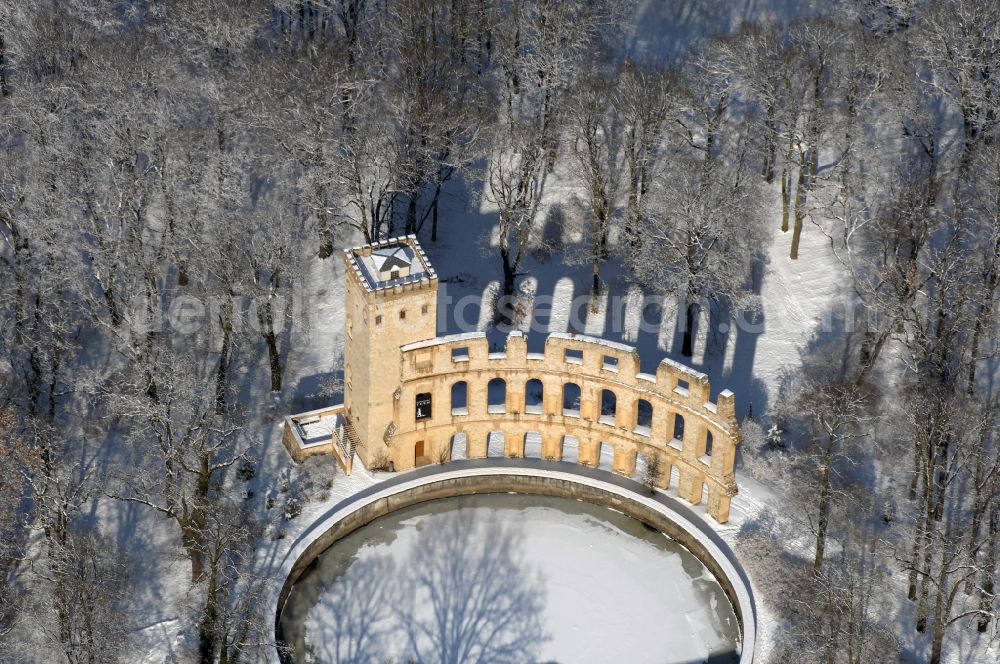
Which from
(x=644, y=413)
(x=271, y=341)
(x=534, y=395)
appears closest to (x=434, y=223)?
(x=534, y=395)

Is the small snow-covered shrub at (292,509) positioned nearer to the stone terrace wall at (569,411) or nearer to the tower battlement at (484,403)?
the tower battlement at (484,403)

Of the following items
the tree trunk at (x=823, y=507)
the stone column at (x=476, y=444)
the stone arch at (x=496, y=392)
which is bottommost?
the tree trunk at (x=823, y=507)

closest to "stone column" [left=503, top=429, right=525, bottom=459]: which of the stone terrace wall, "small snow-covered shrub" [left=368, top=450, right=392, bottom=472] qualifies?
the stone terrace wall

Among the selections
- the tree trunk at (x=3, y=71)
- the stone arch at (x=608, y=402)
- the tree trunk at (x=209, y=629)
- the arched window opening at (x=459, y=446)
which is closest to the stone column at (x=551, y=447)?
the stone arch at (x=608, y=402)

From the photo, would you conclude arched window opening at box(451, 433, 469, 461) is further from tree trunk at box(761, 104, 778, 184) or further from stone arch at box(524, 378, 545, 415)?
tree trunk at box(761, 104, 778, 184)

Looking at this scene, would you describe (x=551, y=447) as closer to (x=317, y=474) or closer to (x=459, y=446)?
(x=459, y=446)

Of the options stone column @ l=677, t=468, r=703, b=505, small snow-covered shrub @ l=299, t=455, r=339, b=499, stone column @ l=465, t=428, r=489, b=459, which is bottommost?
stone column @ l=677, t=468, r=703, b=505

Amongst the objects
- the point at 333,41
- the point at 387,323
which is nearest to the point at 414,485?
the point at 387,323
